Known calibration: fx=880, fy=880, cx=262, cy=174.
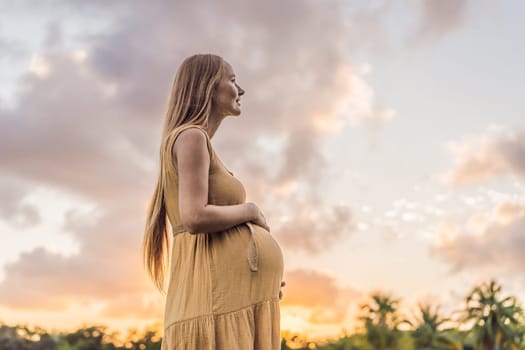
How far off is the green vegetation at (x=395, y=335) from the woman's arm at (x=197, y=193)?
4344cm

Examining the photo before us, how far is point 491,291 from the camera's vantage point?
66812 millimetres

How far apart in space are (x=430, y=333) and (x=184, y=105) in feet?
235

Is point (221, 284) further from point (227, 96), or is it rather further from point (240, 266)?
point (227, 96)

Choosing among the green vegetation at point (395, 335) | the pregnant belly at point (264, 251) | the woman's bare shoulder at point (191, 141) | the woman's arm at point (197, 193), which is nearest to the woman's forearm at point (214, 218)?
the woman's arm at point (197, 193)

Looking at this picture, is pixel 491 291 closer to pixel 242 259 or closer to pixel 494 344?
pixel 494 344

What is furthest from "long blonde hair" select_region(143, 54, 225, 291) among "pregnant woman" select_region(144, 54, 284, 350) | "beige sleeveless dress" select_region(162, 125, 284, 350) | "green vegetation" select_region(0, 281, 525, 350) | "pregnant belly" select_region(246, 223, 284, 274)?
"green vegetation" select_region(0, 281, 525, 350)

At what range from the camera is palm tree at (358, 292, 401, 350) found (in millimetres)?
72688

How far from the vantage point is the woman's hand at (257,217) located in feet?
14.4

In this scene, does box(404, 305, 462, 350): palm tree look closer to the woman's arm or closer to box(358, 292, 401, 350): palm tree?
box(358, 292, 401, 350): palm tree

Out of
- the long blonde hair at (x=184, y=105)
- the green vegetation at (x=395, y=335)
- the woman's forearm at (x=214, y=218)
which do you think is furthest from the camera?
the green vegetation at (x=395, y=335)

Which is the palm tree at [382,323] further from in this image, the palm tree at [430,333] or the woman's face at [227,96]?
the woman's face at [227,96]

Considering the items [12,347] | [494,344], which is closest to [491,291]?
[494,344]

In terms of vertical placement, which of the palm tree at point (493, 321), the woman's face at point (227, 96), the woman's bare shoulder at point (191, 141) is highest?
the palm tree at point (493, 321)

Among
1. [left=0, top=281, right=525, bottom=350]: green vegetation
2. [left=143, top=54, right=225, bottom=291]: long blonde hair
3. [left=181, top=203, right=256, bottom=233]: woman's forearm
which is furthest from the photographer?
[left=0, top=281, right=525, bottom=350]: green vegetation
